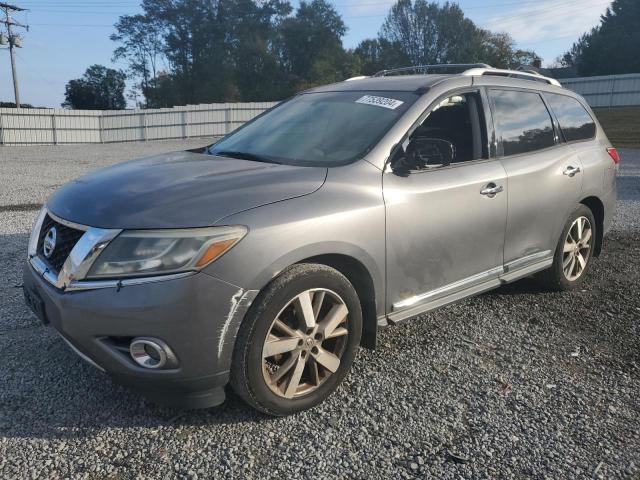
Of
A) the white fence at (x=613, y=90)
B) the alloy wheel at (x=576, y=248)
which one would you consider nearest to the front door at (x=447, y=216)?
the alloy wheel at (x=576, y=248)

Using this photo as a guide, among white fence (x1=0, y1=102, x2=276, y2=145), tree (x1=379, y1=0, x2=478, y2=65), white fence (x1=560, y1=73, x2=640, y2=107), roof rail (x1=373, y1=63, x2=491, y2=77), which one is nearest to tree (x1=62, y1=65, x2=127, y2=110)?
white fence (x1=0, y1=102, x2=276, y2=145)

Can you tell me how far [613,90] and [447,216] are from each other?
3082 cm

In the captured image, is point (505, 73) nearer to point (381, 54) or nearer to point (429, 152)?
point (429, 152)

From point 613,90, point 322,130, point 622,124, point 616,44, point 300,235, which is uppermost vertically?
point 616,44

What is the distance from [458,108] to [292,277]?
1929mm

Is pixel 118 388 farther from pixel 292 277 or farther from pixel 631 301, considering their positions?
pixel 631 301

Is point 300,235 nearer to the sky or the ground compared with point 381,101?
nearer to the ground

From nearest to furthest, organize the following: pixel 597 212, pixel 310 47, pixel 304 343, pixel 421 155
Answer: pixel 304 343 < pixel 421 155 < pixel 597 212 < pixel 310 47

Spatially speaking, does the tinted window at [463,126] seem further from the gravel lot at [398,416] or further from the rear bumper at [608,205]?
the rear bumper at [608,205]

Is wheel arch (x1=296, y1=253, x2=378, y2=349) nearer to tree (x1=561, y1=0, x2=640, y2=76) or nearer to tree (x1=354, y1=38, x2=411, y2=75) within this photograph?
tree (x1=561, y1=0, x2=640, y2=76)

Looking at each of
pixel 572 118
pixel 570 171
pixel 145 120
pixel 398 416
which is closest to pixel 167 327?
pixel 398 416

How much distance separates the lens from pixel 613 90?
2922cm

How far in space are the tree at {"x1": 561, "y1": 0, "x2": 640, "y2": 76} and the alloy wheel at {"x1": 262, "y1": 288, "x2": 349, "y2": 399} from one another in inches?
2293

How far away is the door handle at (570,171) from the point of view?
440 cm
